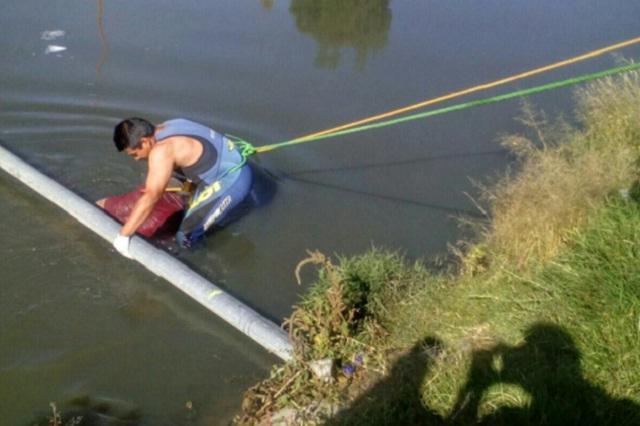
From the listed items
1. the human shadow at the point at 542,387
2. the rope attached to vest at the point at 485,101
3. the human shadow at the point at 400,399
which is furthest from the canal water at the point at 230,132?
the human shadow at the point at 542,387

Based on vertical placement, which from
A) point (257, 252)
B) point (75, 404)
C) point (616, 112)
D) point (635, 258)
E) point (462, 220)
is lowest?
point (75, 404)

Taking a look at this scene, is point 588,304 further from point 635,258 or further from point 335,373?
point 335,373

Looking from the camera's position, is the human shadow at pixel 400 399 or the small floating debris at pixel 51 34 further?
the small floating debris at pixel 51 34

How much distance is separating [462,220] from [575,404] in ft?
9.48

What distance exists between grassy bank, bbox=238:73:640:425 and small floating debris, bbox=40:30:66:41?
21.1 feet

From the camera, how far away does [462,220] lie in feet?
21.1

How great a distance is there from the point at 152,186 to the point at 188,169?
626mm

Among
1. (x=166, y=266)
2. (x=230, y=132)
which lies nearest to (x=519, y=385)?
(x=166, y=266)

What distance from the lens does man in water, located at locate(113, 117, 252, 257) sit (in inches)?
230

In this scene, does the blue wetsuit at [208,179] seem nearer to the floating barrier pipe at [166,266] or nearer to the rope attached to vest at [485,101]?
the rope attached to vest at [485,101]

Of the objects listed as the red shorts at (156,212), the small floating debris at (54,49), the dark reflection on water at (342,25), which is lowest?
the red shorts at (156,212)

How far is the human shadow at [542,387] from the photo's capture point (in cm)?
364

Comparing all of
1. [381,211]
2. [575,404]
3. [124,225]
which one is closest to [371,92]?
[381,211]

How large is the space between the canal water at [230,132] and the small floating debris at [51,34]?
0.06m
